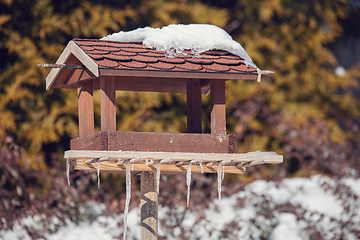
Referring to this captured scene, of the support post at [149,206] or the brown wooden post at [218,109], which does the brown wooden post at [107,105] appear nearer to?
the support post at [149,206]

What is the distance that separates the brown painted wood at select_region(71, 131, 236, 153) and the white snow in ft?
7.14

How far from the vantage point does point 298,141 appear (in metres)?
6.28

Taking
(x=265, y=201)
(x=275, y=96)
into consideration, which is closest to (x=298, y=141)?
(x=275, y=96)

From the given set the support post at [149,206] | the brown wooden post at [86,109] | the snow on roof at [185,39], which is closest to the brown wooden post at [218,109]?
the snow on roof at [185,39]

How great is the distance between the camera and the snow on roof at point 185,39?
3.00 meters

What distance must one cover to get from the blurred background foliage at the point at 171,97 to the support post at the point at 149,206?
2.10 meters

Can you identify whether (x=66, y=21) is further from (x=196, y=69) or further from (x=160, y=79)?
(x=196, y=69)

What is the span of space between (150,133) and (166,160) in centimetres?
20

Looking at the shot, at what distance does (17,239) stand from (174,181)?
1691mm

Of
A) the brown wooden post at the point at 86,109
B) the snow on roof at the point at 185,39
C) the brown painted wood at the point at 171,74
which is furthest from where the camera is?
the brown wooden post at the point at 86,109

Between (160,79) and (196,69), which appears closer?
(196,69)

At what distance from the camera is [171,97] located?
21.2ft

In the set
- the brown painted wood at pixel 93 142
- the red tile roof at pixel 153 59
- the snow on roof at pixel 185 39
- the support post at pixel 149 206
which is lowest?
the support post at pixel 149 206

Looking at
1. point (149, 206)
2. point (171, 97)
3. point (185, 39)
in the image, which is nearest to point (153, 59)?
point (185, 39)
